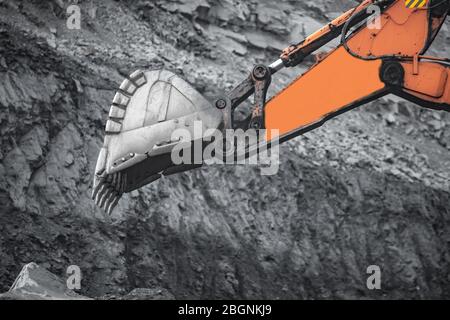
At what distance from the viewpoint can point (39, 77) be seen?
9.51 metres

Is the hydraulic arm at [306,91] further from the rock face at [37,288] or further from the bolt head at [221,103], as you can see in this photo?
the rock face at [37,288]

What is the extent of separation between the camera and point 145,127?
623cm

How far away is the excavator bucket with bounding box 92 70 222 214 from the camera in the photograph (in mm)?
6176

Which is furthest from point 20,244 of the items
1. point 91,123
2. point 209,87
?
point 209,87

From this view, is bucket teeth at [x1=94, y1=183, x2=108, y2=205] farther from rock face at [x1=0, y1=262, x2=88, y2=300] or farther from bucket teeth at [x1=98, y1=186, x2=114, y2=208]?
rock face at [x1=0, y1=262, x2=88, y2=300]

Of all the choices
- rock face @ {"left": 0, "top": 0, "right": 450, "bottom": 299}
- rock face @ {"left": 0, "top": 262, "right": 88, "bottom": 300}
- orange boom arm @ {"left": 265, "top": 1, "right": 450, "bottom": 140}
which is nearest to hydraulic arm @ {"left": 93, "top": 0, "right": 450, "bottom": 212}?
orange boom arm @ {"left": 265, "top": 1, "right": 450, "bottom": 140}

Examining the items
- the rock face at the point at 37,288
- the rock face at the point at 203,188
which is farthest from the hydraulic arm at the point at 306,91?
the rock face at the point at 203,188

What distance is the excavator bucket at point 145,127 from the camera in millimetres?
6176

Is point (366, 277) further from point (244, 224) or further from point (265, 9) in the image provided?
point (265, 9)

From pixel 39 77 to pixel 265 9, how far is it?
434cm

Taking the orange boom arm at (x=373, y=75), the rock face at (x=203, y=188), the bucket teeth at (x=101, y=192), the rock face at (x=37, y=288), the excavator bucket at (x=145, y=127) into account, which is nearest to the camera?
the rock face at (x=37, y=288)

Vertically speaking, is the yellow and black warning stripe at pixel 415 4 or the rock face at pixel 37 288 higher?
the yellow and black warning stripe at pixel 415 4

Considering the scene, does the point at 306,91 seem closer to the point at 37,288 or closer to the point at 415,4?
the point at 415,4

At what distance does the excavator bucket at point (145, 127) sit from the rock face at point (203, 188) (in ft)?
8.06
